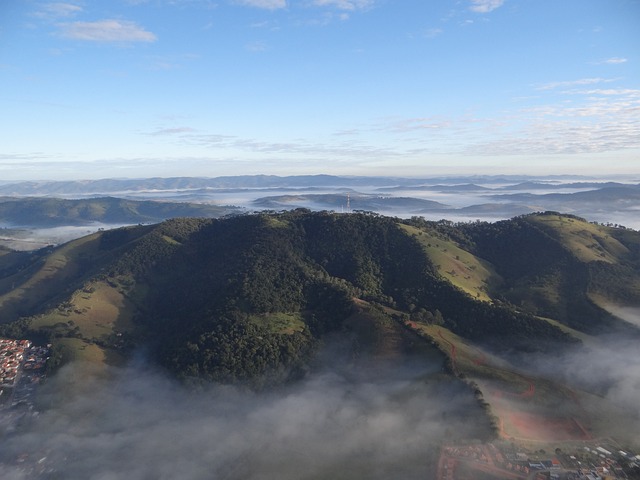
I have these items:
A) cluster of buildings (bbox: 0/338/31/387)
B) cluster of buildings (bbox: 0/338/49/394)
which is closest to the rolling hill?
cluster of buildings (bbox: 0/338/49/394)

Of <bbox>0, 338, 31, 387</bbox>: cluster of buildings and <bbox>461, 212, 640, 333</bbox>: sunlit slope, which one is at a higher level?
<bbox>461, 212, 640, 333</bbox>: sunlit slope

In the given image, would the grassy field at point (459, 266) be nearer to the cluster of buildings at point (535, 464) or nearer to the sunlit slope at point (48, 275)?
the cluster of buildings at point (535, 464)

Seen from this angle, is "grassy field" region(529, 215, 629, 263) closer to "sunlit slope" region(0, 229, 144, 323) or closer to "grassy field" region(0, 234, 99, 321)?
"sunlit slope" region(0, 229, 144, 323)

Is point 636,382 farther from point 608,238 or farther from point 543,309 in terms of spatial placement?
point 608,238

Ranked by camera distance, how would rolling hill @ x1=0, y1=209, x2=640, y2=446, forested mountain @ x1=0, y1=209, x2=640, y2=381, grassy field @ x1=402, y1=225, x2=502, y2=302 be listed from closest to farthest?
1. rolling hill @ x1=0, y1=209, x2=640, y2=446
2. forested mountain @ x1=0, y1=209, x2=640, y2=381
3. grassy field @ x1=402, y1=225, x2=502, y2=302

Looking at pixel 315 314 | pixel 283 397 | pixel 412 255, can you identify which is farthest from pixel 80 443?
pixel 412 255
